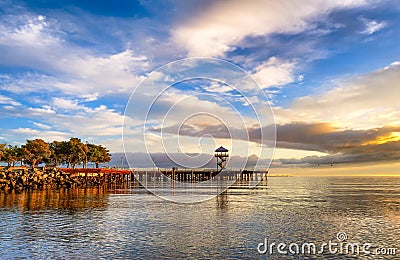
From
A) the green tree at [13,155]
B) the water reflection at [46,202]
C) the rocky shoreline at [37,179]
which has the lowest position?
the water reflection at [46,202]

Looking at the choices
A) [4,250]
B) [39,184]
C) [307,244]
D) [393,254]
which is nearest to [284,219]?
[307,244]

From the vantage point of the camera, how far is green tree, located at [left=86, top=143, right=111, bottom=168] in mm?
155875

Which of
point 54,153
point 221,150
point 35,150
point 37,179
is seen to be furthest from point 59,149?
point 221,150

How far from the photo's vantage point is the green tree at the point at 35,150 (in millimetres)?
124500

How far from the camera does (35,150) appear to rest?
409 feet

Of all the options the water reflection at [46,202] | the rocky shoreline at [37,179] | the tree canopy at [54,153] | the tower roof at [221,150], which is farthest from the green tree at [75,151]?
the water reflection at [46,202]

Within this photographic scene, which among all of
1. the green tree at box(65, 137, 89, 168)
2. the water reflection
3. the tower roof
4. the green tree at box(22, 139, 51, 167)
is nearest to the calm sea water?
the water reflection

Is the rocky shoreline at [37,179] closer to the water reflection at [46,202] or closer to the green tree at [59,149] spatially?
the water reflection at [46,202]

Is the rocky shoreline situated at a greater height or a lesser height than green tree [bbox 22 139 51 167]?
lesser

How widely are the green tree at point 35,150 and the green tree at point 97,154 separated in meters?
27.6

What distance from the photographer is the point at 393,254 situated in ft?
72.8

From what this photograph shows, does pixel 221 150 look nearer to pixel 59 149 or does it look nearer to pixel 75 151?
pixel 75 151

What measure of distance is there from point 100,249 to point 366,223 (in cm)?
2622

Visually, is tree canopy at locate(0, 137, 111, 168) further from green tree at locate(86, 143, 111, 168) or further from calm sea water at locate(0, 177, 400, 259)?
calm sea water at locate(0, 177, 400, 259)
